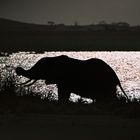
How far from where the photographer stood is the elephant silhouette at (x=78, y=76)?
15.1 metres

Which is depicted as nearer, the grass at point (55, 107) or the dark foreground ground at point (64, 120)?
the dark foreground ground at point (64, 120)

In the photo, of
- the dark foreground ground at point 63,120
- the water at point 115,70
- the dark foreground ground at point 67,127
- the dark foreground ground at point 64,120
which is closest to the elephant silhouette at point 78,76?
the water at point 115,70

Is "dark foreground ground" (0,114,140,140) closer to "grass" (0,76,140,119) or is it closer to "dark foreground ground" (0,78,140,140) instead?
"dark foreground ground" (0,78,140,140)

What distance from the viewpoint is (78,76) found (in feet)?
50.1

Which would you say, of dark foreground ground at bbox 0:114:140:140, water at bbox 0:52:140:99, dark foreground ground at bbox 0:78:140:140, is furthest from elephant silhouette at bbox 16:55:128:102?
dark foreground ground at bbox 0:114:140:140

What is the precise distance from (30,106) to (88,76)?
12.9 feet

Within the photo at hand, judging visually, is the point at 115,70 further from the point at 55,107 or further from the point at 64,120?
the point at 64,120

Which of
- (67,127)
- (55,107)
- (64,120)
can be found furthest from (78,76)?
(67,127)

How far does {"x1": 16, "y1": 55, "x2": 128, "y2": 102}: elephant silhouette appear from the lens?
1512cm

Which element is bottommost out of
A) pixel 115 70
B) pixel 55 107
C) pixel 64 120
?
pixel 64 120

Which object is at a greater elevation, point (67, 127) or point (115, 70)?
point (115, 70)

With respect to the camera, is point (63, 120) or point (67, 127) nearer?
point (67, 127)

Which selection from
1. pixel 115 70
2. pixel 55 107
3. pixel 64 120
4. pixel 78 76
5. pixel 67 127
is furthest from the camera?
pixel 115 70

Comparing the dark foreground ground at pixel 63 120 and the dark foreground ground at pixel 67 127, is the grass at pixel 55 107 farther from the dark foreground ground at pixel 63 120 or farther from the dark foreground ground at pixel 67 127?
the dark foreground ground at pixel 67 127
